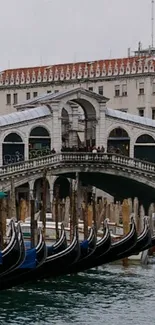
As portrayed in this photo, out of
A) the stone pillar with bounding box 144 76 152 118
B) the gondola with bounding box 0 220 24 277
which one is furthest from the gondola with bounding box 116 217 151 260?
the stone pillar with bounding box 144 76 152 118

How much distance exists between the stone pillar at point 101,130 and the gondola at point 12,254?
45.9ft

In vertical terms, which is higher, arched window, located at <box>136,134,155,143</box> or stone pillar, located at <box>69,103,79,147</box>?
stone pillar, located at <box>69,103,79,147</box>

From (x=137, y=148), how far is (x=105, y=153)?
7.30ft

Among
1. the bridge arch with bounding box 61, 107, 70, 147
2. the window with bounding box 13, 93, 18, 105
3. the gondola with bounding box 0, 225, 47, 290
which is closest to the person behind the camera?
the gondola with bounding box 0, 225, 47, 290

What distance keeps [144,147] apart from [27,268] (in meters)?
14.6

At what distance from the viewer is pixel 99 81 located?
3306cm

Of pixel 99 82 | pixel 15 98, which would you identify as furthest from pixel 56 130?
pixel 15 98

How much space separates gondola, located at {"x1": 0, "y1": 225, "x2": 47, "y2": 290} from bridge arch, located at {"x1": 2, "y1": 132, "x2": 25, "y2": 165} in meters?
11.7

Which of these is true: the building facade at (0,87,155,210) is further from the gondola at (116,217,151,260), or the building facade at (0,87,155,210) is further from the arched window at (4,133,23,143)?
the gondola at (116,217,151,260)

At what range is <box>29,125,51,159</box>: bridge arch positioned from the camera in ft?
90.1

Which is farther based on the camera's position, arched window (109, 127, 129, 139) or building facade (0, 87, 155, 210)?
arched window (109, 127, 129, 139)

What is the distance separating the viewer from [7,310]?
14.4m

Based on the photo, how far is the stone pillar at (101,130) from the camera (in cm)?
2808

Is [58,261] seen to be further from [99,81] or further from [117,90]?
[99,81]
